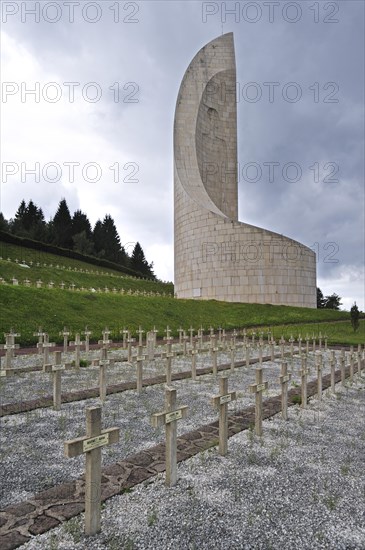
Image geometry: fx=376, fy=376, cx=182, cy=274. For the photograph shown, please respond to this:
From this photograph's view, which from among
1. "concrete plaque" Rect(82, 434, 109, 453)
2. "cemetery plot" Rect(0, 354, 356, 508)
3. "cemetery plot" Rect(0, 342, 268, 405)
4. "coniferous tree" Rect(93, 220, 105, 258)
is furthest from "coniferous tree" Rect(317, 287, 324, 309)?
"concrete plaque" Rect(82, 434, 109, 453)

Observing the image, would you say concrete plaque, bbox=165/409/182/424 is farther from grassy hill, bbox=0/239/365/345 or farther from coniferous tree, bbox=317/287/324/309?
coniferous tree, bbox=317/287/324/309

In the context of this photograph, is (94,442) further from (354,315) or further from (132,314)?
(354,315)

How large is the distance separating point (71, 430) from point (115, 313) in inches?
637

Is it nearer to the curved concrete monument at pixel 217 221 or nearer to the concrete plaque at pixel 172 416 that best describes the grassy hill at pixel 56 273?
the curved concrete monument at pixel 217 221

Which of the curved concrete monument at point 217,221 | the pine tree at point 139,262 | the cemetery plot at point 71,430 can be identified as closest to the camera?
the cemetery plot at point 71,430

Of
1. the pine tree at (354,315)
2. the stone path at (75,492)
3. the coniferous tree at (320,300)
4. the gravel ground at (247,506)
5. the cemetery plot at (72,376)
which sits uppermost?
the coniferous tree at (320,300)

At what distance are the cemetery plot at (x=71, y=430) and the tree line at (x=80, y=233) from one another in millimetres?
53872

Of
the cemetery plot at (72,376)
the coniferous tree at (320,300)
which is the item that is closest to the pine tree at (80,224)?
the coniferous tree at (320,300)

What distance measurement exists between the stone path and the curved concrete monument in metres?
28.6

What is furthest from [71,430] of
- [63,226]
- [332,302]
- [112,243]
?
[112,243]

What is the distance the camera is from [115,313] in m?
21.0

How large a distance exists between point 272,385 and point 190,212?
29.4 m

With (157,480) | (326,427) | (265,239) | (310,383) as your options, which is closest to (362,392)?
(310,383)

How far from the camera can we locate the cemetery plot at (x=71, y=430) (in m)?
3.69
